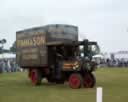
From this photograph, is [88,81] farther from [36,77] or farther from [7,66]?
[7,66]

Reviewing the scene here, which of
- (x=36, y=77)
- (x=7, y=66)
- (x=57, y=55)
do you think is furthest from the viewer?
(x=7, y=66)

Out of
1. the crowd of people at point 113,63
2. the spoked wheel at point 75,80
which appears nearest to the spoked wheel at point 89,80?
the spoked wheel at point 75,80

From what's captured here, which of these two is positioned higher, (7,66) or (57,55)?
(57,55)

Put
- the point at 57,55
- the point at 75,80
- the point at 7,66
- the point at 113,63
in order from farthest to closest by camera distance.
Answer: the point at 113,63, the point at 7,66, the point at 57,55, the point at 75,80

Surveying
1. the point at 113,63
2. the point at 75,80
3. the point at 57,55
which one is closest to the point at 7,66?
the point at 113,63

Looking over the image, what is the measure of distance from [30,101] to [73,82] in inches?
243

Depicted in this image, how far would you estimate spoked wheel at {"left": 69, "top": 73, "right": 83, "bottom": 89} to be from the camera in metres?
21.7

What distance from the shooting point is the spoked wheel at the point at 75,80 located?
71.2 feet

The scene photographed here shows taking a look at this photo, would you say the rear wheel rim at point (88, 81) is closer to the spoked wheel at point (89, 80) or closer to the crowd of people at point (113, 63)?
the spoked wheel at point (89, 80)

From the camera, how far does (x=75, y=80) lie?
22.0 metres

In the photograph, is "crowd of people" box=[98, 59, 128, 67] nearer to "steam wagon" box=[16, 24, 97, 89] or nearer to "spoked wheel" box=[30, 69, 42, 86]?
"steam wagon" box=[16, 24, 97, 89]

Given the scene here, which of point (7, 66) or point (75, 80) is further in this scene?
point (7, 66)

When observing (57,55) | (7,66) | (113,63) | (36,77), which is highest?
(57,55)

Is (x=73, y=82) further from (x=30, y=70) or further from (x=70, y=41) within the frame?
(x=30, y=70)
